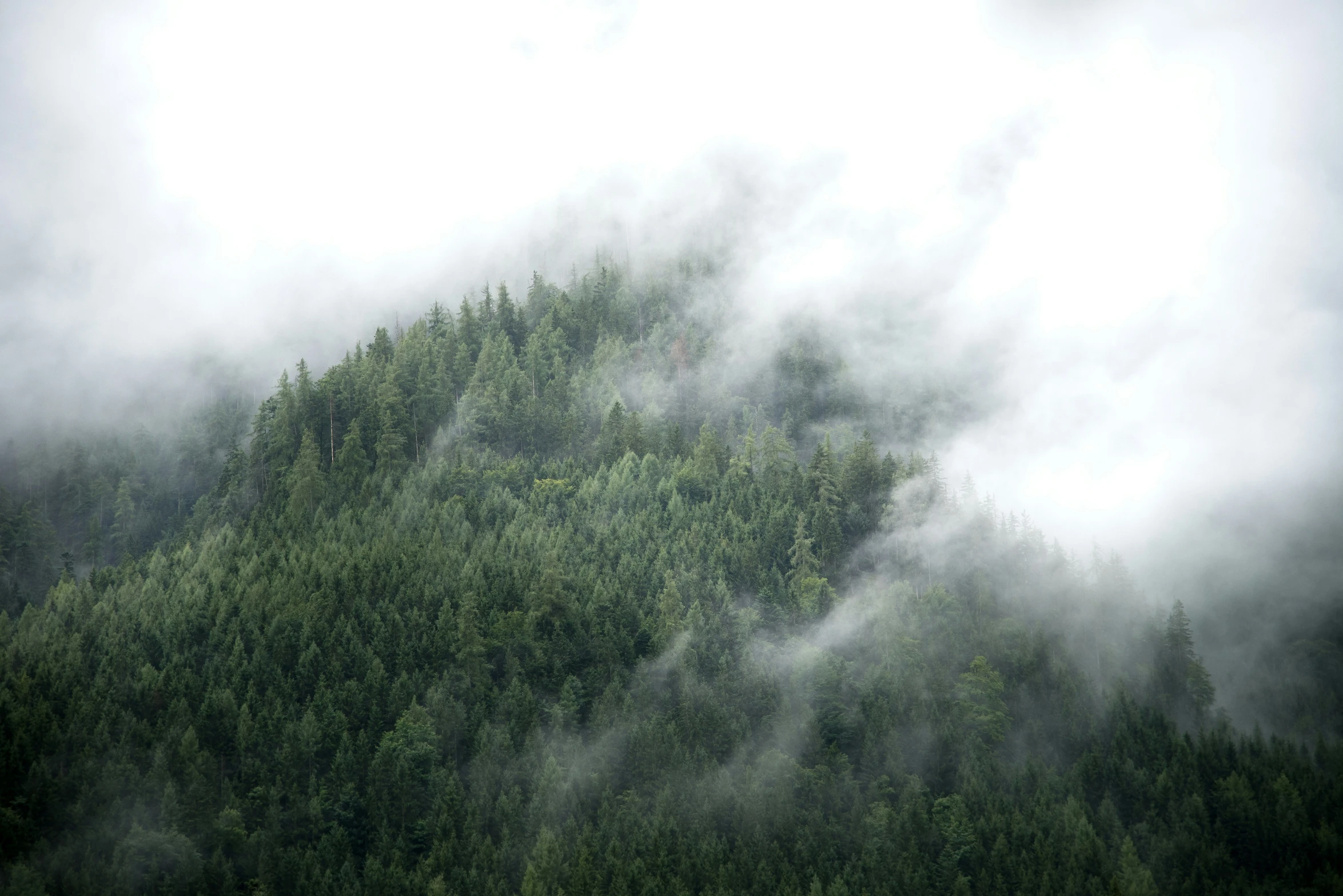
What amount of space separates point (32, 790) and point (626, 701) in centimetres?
6780

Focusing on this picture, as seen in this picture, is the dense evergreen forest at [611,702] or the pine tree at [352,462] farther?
the pine tree at [352,462]

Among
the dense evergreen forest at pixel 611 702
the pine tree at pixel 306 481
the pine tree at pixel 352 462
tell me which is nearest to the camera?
the dense evergreen forest at pixel 611 702

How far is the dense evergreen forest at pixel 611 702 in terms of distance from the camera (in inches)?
4429

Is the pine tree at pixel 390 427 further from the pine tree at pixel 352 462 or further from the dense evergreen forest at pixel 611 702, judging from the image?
the pine tree at pixel 352 462

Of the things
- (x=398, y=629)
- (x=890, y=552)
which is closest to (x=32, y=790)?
(x=398, y=629)

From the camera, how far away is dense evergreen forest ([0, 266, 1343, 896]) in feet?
369

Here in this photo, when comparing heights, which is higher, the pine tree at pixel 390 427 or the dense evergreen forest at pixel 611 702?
the pine tree at pixel 390 427

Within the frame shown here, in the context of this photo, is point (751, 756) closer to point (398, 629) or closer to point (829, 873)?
point (829, 873)

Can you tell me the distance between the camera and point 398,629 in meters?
137

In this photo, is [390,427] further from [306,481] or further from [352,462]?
[306,481]

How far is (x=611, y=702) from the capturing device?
134 meters

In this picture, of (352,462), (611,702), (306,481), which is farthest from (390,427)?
(611,702)

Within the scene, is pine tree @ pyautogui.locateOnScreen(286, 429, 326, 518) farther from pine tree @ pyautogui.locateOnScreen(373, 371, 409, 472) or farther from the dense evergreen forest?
pine tree @ pyautogui.locateOnScreen(373, 371, 409, 472)

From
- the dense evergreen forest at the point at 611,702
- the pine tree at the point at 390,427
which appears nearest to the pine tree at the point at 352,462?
the dense evergreen forest at the point at 611,702
